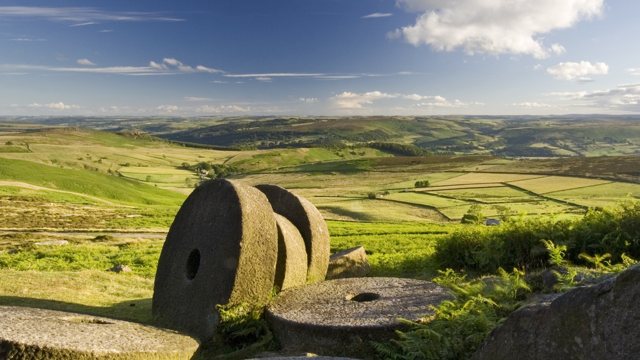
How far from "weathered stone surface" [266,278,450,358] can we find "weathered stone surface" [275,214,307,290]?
422 mm

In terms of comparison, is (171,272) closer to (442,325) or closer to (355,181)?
(442,325)

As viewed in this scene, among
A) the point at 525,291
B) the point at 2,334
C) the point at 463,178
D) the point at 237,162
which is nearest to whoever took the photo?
the point at 2,334

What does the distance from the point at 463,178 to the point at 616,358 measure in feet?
327

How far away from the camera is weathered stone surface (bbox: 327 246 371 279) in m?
16.0

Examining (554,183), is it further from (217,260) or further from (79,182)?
(217,260)

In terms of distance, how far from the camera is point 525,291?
360 inches

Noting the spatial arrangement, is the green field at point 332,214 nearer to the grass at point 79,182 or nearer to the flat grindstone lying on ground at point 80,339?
the grass at point 79,182

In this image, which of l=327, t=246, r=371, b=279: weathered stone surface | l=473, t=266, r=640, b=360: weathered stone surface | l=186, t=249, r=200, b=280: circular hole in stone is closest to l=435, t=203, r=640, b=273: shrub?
l=327, t=246, r=371, b=279: weathered stone surface

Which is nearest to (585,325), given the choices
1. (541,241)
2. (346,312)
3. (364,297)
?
(346,312)

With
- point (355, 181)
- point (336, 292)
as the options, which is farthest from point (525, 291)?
point (355, 181)

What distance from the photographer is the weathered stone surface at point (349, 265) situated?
52.4 ft

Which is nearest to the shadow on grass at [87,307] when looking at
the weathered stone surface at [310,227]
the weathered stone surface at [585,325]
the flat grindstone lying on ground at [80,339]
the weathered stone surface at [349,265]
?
the flat grindstone lying on ground at [80,339]

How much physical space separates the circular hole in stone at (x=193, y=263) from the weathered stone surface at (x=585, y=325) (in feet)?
27.2

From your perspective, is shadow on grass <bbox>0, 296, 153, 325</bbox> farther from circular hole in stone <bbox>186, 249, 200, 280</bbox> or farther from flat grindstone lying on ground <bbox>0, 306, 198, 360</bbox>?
flat grindstone lying on ground <bbox>0, 306, 198, 360</bbox>
